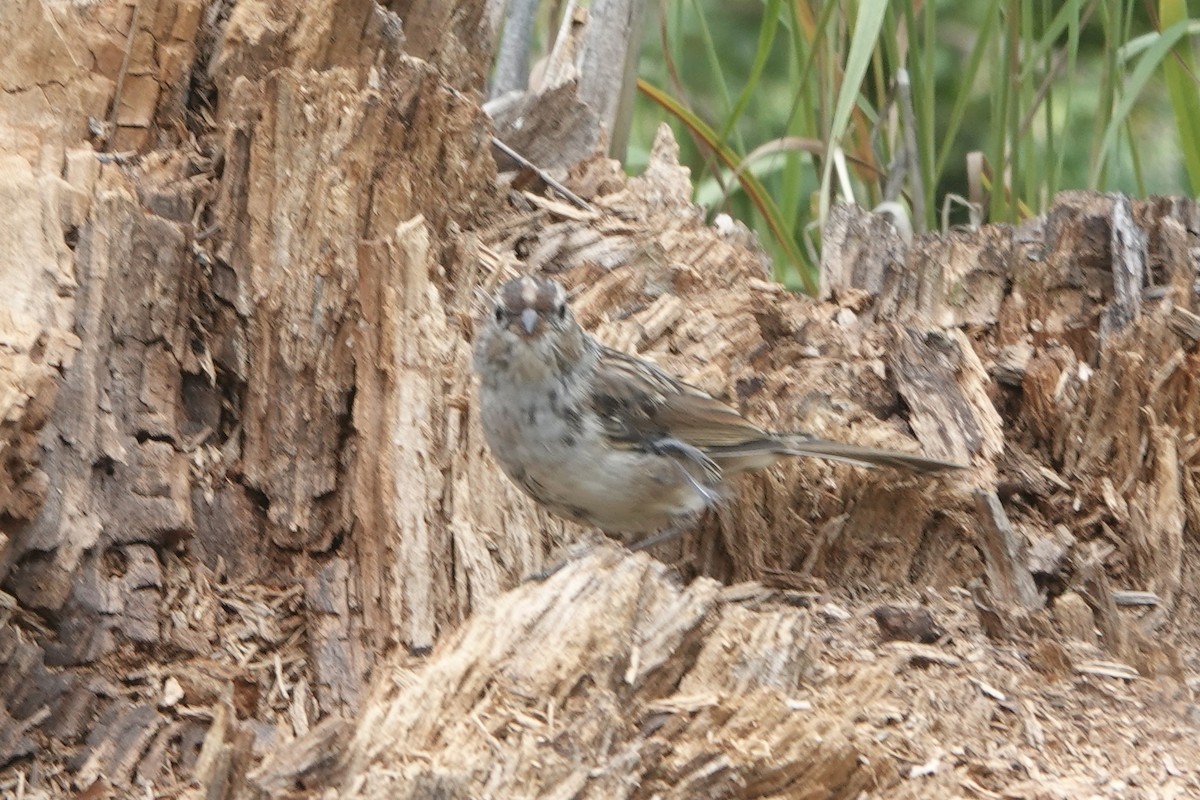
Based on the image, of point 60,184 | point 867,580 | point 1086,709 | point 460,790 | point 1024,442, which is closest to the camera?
point 460,790

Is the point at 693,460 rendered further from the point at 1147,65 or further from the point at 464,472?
the point at 1147,65

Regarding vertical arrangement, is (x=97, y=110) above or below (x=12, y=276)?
above

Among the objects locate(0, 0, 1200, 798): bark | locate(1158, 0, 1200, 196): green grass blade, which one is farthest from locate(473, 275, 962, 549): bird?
locate(1158, 0, 1200, 196): green grass blade

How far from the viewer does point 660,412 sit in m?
4.48

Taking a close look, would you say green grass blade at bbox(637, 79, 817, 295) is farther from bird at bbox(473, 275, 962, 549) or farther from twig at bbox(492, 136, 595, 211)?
bird at bbox(473, 275, 962, 549)

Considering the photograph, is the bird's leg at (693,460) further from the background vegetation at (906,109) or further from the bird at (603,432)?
the background vegetation at (906,109)

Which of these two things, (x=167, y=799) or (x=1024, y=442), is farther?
(x=1024, y=442)

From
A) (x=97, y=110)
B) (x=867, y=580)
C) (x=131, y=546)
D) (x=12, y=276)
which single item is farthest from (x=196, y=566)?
(x=867, y=580)

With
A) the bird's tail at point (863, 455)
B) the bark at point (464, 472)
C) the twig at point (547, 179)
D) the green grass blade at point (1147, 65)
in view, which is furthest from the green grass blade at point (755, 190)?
the bird's tail at point (863, 455)

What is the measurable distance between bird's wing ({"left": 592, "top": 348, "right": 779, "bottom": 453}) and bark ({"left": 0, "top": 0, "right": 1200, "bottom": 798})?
228 mm

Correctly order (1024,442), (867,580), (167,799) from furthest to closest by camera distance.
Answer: (1024,442) → (867,580) → (167,799)

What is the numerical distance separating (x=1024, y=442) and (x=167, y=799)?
2.78 m

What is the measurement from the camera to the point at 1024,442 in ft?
15.6

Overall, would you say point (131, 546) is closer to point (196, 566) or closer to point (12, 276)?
point (196, 566)
